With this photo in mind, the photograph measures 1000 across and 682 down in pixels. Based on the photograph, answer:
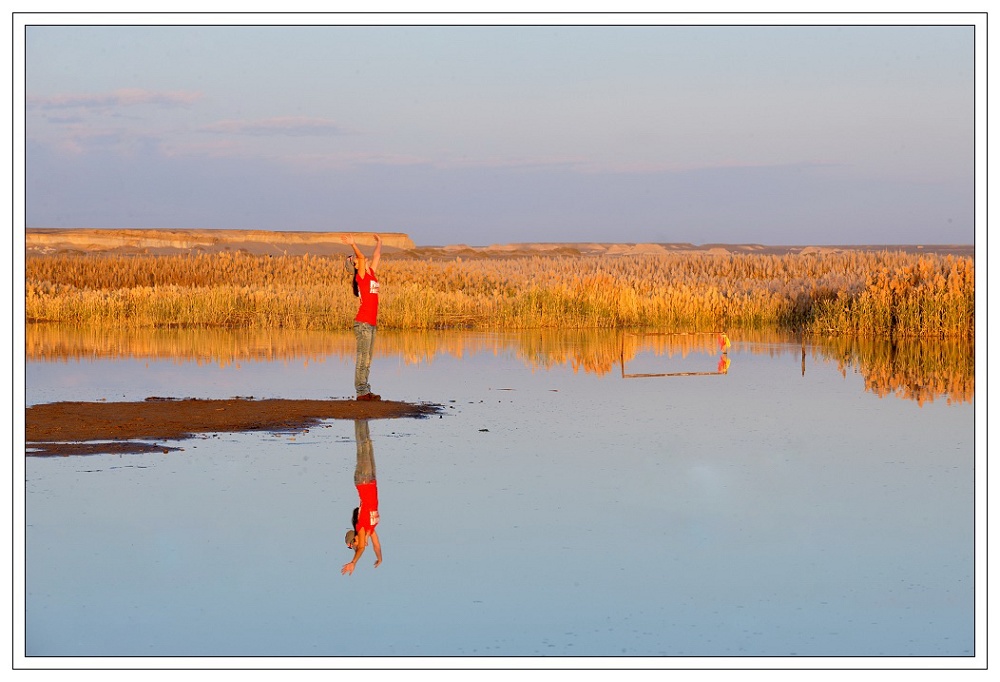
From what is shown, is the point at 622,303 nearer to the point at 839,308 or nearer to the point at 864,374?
the point at 839,308

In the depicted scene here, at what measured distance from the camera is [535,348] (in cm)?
2725

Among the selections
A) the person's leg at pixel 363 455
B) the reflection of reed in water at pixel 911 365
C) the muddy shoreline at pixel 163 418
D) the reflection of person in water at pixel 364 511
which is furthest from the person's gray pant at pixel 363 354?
the reflection of reed in water at pixel 911 365

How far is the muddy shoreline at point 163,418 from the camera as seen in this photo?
48.7ft

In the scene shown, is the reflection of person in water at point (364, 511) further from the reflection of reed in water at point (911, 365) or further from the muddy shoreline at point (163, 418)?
the reflection of reed in water at point (911, 365)

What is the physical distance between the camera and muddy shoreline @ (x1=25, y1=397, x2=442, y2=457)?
14.8 meters

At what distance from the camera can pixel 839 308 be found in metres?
31.7

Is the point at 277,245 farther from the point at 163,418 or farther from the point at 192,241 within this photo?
the point at 163,418

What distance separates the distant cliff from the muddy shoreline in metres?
83.5

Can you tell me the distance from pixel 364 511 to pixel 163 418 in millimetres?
5960

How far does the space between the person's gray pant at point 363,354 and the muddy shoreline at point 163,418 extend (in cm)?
29

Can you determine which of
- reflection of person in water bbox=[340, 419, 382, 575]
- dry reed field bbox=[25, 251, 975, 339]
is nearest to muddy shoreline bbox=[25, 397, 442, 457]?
reflection of person in water bbox=[340, 419, 382, 575]

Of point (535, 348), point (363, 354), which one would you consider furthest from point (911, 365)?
point (363, 354)

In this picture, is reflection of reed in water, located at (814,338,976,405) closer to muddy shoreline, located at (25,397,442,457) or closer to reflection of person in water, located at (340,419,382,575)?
muddy shoreline, located at (25,397,442,457)

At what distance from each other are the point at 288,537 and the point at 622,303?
23.9 m
